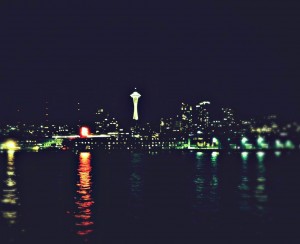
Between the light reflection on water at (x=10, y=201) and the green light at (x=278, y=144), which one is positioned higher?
the green light at (x=278, y=144)

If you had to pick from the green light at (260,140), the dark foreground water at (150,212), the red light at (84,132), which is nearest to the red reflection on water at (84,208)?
the dark foreground water at (150,212)

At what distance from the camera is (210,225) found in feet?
80.8

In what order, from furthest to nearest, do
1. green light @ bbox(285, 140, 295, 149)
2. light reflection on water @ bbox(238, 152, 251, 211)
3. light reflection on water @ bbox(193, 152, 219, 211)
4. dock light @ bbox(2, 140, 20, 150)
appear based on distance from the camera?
dock light @ bbox(2, 140, 20, 150) → green light @ bbox(285, 140, 295, 149) → light reflection on water @ bbox(193, 152, 219, 211) → light reflection on water @ bbox(238, 152, 251, 211)

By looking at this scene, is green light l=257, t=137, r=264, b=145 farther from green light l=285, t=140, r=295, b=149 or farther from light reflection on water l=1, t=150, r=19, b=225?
light reflection on water l=1, t=150, r=19, b=225

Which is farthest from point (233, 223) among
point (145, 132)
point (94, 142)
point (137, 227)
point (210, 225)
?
point (145, 132)

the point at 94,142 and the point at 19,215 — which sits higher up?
the point at 94,142

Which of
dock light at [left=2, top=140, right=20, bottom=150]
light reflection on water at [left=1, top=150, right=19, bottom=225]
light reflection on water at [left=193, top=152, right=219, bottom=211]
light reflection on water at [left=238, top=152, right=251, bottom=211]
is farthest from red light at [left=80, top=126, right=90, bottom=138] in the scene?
light reflection on water at [left=1, top=150, right=19, bottom=225]

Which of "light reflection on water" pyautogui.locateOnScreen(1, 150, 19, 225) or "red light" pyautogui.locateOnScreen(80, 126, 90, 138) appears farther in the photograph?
"red light" pyautogui.locateOnScreen(80, 126, 90, 138)

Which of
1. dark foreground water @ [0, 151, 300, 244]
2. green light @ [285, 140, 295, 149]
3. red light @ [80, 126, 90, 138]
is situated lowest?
dark foreground water @ [0, 151, 300, 244]

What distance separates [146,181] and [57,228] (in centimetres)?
2605

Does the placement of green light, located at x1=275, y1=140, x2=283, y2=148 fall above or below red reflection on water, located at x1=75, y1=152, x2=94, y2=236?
above

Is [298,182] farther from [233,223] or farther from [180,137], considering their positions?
[180,137]

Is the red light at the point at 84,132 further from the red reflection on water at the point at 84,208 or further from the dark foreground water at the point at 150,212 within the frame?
the red reflection on water at the point at 84,208

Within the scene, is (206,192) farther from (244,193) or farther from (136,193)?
(136,193)
